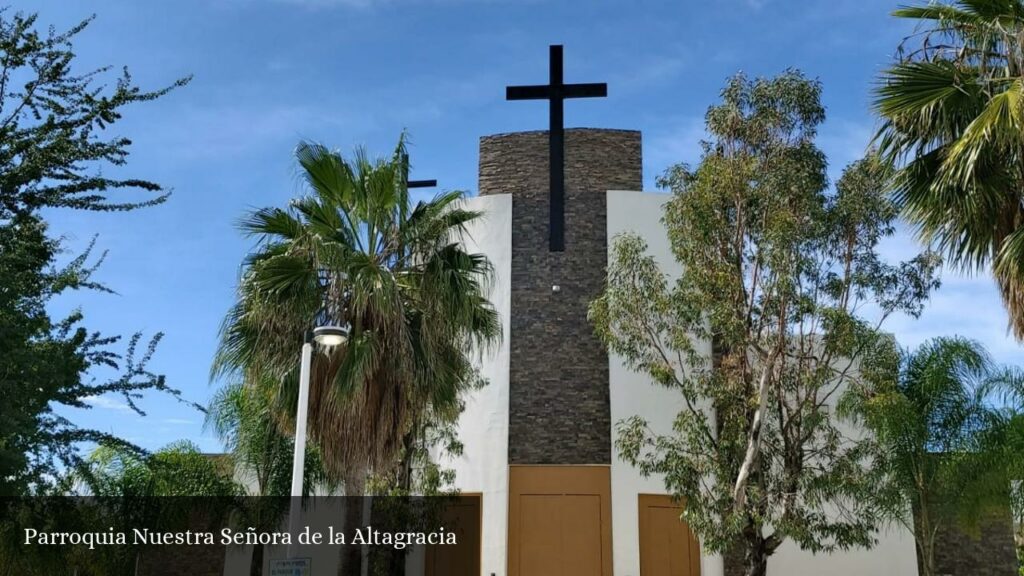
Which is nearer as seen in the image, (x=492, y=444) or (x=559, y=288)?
(x=492, y=444)

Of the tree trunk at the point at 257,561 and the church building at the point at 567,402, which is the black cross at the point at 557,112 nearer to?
Answer: the church building at the point at 567,402

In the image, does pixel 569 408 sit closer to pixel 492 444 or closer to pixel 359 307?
pixel 492 444

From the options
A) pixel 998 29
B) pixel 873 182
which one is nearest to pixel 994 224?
pixel 998 29

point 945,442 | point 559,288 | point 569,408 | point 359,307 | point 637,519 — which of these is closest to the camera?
point 359,307

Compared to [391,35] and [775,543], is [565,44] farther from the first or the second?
[775,543]

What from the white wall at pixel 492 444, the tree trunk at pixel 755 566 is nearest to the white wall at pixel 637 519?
the white wall at pixel 492 444

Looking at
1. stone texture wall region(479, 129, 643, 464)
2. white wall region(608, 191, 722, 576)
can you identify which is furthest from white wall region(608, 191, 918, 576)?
stone texture wall region(479, 129, 643, 464)

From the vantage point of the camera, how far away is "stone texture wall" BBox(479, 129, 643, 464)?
67.3 feet

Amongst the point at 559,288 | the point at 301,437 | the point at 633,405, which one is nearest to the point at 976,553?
the point at 633,405

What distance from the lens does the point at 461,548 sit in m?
20.2

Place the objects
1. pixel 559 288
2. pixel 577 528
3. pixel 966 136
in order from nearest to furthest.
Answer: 1. pixel 966 136
2. pixel 577 528
3. pixel 559 288

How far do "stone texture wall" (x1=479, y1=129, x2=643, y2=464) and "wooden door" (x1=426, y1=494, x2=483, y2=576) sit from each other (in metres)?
1.47

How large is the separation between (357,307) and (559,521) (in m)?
9.35

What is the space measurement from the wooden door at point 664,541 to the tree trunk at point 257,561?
8.14 metres
